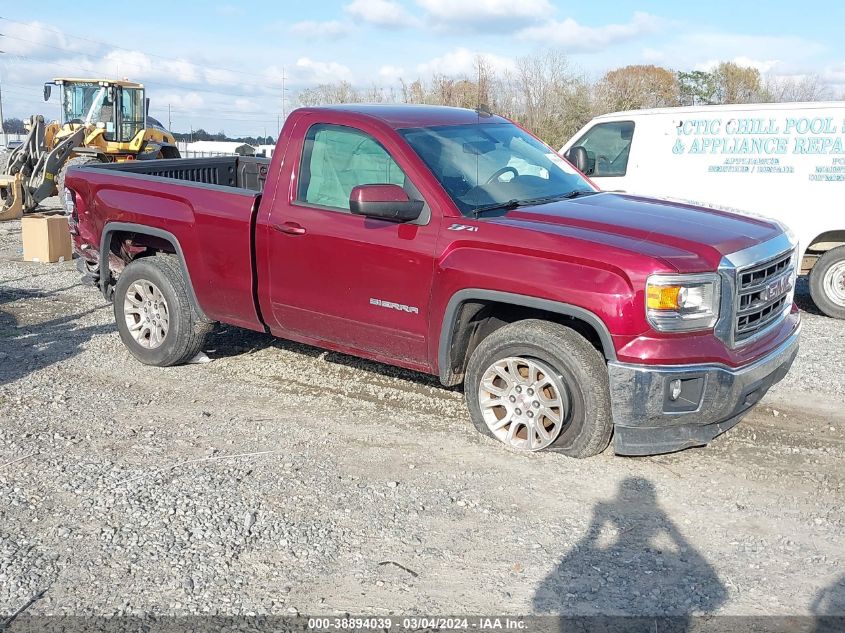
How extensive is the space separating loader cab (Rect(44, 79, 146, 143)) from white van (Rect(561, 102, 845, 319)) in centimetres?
1608

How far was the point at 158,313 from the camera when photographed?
6.74 meters

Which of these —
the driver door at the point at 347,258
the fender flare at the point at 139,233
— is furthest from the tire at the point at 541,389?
the fender flare at the point at 139,233

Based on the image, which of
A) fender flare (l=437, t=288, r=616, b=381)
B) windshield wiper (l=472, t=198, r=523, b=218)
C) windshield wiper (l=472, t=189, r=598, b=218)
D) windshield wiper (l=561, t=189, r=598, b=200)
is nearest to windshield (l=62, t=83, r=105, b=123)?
windshield wiper (l=561, t=189, r=598, b=200)

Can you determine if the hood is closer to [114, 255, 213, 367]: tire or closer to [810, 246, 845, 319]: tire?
[114, 255, 213, 367]: tire

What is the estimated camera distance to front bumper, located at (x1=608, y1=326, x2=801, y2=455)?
448cm

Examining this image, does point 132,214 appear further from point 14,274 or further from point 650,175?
point 650,175

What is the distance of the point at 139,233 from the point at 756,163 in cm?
636

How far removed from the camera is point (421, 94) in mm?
30562

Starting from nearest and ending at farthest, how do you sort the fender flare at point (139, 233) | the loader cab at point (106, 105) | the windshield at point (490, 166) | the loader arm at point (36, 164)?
the windshield at point (490, 166) < the fender flare at point (139, 233) < the loader arm at point (36, 164) < the loader cab at point (106, 105)

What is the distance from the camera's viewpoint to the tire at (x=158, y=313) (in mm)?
6539

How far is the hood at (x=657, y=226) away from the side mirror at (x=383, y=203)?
20.5 inches

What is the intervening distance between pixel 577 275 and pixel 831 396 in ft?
9.44

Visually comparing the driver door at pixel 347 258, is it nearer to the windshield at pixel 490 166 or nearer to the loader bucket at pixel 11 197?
the windshield at pixel 490 166

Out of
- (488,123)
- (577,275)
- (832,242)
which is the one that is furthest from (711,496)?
(832,242)
